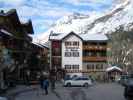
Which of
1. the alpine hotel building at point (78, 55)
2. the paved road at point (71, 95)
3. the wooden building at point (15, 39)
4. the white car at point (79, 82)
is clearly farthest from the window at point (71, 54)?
the paved road at point (71, 95)

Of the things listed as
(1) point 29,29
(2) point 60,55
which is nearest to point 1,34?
(1) point 29,29

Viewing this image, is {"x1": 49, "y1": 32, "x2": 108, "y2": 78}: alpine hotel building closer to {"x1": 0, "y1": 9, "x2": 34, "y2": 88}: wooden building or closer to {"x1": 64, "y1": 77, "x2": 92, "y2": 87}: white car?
{"x1": 0, "y1": 9, "x2": 34, "y2": 88}: wooden building

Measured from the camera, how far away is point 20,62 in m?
89.3

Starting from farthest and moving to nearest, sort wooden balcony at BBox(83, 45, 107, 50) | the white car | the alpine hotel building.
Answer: wooden balcony at BBox(83, 45, 107, 50)
the alpine hotel building
the white car

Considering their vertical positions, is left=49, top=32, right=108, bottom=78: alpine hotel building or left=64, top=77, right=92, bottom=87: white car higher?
left=49, top=32, right=108, bottom=78: alpine hotel building

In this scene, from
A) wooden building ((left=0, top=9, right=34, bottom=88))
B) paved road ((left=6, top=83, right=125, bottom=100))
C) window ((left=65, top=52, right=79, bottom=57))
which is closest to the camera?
paved road ((left=6, top=83, right=125, bottom=100))

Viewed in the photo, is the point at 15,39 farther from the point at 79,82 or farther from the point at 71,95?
the point at 71,95

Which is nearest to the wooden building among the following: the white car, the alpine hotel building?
the white car

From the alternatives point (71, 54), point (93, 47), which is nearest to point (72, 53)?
point (71, 54)

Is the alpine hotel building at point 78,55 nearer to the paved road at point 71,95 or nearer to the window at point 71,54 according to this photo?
the window at point 71,54

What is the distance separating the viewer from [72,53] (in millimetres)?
122938

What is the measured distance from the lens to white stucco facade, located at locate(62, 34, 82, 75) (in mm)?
121938

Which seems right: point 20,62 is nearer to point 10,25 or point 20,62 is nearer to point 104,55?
point 10,25

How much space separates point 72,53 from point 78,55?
5.12 feet
